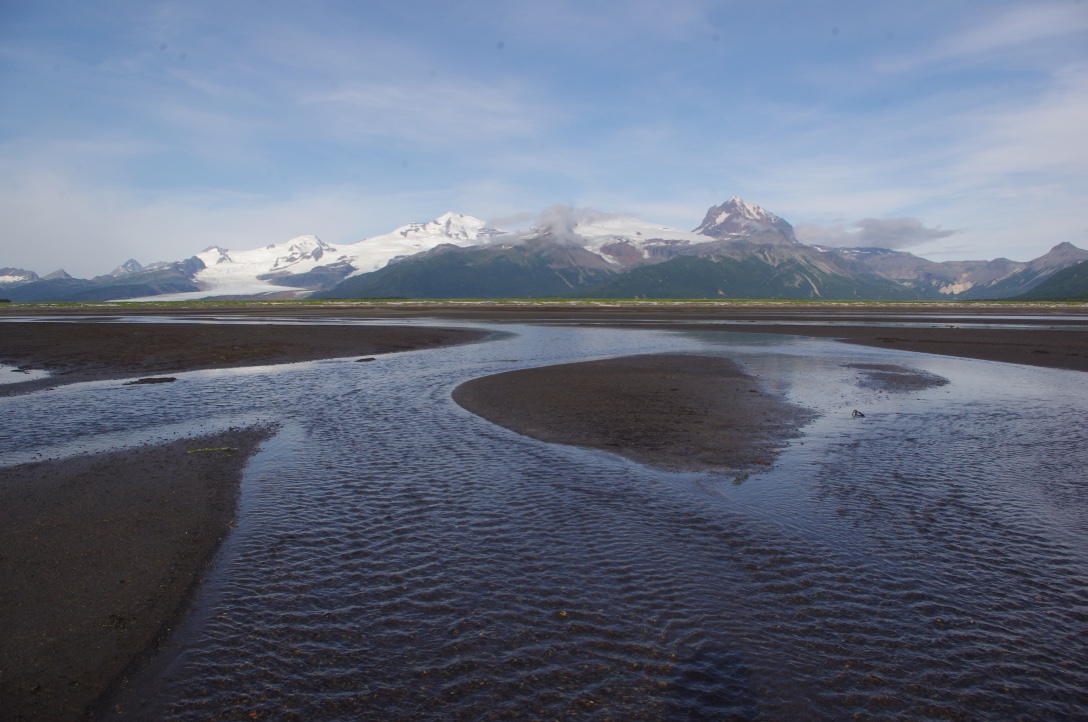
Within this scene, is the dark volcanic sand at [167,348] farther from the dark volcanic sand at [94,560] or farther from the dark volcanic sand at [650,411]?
the dark volcanic sand at [650,411]

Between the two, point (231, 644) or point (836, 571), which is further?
point (836, 571)

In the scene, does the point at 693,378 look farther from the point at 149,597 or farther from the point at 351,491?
the point at 149,597

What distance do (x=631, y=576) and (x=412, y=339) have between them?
54.3 metres

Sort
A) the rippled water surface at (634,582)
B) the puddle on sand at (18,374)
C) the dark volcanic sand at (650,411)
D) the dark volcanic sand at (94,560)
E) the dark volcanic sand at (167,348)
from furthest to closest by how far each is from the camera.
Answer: the dark volcanic sand at (167,348) → the puddle on sand at (18,374) → the dark volcanic sand at (650,411) → the dark volcanic sand at (94,560) → the rippled water surface at (634,582)

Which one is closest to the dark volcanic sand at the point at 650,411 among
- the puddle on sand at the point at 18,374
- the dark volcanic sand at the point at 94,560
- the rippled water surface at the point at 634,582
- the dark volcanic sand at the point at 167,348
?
the rippled water surface at the point at 634,582

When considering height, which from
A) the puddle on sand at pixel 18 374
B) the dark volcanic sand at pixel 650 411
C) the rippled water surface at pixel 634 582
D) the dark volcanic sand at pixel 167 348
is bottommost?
the rippled water surface at pixel 634 582

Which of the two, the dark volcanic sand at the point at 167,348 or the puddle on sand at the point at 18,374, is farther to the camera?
the dark volcanic sand at the point at 167,348

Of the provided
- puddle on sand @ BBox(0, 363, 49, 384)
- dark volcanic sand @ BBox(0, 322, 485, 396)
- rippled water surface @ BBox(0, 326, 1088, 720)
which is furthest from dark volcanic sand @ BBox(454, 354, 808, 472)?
puddle on sand @ BBox(0, 363, 49, 384)

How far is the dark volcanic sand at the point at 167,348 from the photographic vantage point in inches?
1522

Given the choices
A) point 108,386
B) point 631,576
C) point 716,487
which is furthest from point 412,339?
point 631,576

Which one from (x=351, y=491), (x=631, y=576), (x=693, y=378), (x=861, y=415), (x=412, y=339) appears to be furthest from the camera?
(x=412, y=339)

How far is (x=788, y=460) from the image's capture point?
18594 millimetres

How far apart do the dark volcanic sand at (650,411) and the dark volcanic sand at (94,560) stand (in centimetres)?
1113

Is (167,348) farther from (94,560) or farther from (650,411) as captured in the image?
(94,560)
